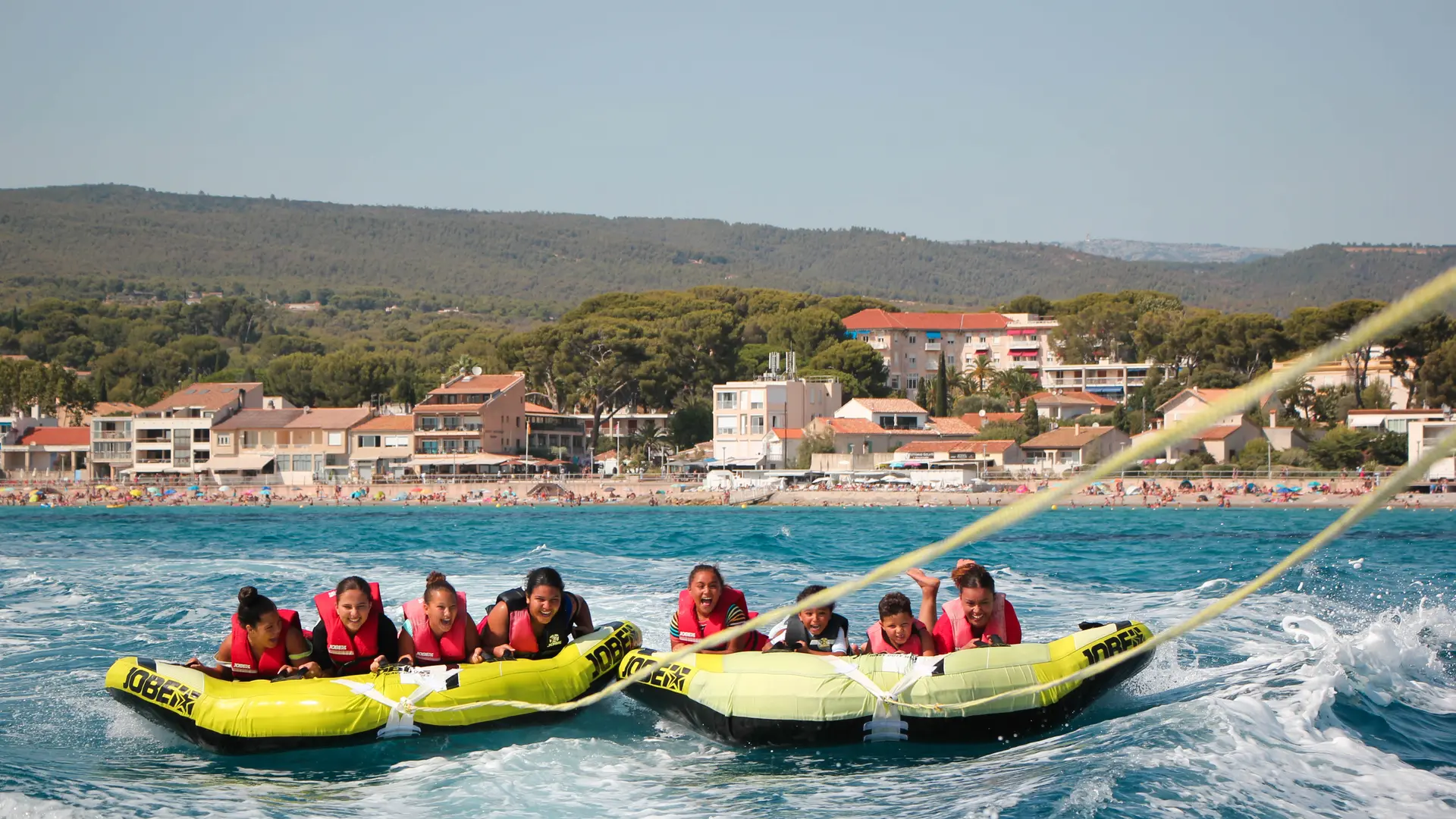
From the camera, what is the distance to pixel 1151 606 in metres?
17.5

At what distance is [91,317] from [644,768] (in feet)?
507

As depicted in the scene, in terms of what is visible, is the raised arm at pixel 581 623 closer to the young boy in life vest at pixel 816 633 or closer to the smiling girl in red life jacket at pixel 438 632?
the smiling girl in red life jacket at pixel 438 632

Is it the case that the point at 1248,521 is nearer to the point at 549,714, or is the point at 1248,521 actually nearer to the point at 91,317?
the point at 549,714

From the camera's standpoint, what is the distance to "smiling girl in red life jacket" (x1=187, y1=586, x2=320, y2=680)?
9.33 metres

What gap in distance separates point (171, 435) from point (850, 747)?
79026 millimetres

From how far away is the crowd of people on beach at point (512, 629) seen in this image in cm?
933

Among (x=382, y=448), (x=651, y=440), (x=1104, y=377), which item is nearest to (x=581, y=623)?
(x=382, y=448)

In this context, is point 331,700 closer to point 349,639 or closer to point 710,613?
point 349,639

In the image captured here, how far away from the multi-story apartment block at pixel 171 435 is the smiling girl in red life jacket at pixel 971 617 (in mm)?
76399

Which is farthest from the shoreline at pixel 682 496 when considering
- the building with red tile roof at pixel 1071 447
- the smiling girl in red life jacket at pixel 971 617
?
the smiling girl in red life jacket at pixel 971 617

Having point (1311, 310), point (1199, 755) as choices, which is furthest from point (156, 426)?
point (1199, 755)

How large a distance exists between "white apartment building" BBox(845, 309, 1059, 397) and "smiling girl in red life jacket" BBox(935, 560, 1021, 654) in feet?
321

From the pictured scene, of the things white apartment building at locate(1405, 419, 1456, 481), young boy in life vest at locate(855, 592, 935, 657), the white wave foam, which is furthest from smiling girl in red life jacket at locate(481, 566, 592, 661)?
white apartment building at locate(1405, 419, 1456, 481)

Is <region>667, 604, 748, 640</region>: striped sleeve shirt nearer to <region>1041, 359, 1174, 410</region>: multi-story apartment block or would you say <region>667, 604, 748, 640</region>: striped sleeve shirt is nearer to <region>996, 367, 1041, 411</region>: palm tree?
<region>996, 367, 1041, 411</region>: palm tree
